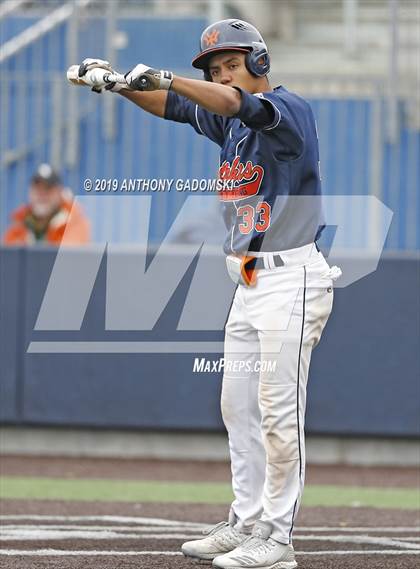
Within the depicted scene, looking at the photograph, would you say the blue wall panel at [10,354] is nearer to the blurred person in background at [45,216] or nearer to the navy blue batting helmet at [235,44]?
the blurred person in background at [45,216]

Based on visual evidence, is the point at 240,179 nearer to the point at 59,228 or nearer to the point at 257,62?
the point at 257,62

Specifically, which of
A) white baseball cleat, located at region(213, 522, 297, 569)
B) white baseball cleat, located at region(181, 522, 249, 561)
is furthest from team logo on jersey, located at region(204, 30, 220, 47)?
white baseball cleat, located at region(181, 522, 249, 561)

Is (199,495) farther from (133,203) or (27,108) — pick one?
(27,108)

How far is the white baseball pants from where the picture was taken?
5.33 m

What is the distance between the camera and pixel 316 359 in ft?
32.9

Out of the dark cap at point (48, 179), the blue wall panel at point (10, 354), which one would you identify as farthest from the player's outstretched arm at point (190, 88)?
the dark cap at point (48, 179)

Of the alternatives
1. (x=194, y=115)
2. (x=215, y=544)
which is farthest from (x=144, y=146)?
(x=215, y=544)

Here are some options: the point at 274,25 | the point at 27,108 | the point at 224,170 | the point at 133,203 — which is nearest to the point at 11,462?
the point at 133,203

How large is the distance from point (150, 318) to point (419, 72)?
14.9 ft

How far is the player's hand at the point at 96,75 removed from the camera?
16.2 ft

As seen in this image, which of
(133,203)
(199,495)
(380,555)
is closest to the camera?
(380,555)

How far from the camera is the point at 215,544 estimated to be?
18.4 ft

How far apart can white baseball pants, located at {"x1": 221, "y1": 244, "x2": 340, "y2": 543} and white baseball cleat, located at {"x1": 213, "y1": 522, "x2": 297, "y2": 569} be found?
0.04 m

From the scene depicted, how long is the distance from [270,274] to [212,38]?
1006 millimetres
